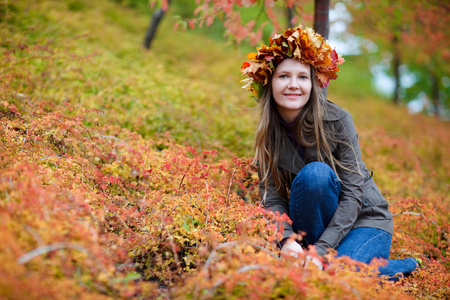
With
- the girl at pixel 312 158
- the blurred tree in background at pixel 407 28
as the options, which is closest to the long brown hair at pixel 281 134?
the girl at pixel 312 158

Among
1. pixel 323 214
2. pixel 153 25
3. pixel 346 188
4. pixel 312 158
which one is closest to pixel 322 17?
pixel 312 158

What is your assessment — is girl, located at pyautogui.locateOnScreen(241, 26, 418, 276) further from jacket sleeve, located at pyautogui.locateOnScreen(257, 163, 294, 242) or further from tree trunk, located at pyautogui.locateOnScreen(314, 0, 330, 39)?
tree trunk, located at pyautogui.locateOnScreen(314, 0, 330, 39)

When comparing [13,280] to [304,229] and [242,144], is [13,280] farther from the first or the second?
[242,144]

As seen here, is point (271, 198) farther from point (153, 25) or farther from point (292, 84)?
point (153, 25)

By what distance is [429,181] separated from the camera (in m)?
5.12

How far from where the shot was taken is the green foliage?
1.42 m

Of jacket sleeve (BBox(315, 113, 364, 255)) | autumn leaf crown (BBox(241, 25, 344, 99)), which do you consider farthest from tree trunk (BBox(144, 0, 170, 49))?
jacket sleeve (BBox(315, 113, 364, 255))

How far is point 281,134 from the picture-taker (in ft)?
8.42

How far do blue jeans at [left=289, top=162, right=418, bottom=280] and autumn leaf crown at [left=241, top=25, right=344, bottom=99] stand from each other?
0.72 meters

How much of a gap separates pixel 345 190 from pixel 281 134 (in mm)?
608

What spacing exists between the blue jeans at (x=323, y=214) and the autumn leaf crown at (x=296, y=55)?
2.38 ft

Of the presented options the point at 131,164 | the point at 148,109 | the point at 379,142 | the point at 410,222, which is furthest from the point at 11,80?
the point at 379,142

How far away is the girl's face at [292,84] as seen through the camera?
241 centimetres

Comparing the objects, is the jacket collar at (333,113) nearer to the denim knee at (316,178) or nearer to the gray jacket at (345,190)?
the gray jacket at (345,190)
